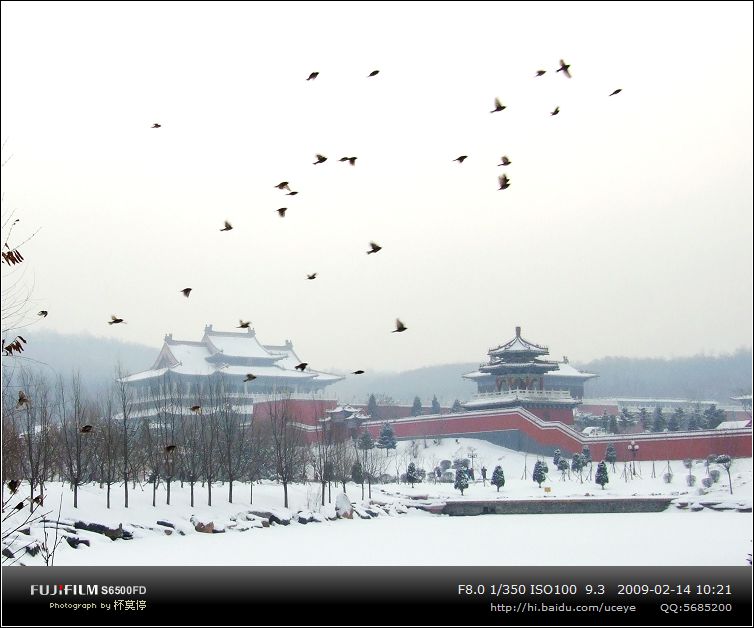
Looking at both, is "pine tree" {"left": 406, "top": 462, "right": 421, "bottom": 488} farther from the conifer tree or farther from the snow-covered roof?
the snow-covered roof

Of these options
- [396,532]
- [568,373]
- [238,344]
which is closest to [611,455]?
[568,373]

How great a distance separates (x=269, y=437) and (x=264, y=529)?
11.9 m

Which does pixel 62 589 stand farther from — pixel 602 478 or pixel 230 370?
pixel 230 370

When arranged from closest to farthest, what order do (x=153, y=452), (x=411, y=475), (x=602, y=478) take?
(x=153, y=452) → (x=602, y=478) → (x=411, y=475)

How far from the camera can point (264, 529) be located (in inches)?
731

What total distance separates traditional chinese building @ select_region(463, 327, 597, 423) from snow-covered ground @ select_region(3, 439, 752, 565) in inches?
423

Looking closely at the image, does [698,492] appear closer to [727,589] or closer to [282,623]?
[727,589]

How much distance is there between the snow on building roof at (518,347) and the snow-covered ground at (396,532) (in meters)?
13.1

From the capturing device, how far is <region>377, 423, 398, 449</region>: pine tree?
36.8m

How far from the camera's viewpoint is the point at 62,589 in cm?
720

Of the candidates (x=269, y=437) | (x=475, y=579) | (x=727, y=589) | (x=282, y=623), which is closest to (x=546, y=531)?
(x=475, y=579)

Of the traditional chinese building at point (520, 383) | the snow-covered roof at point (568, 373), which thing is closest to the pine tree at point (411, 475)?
the traditional chinese building at point (520, 383)

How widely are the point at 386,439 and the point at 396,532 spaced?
19.2 meters

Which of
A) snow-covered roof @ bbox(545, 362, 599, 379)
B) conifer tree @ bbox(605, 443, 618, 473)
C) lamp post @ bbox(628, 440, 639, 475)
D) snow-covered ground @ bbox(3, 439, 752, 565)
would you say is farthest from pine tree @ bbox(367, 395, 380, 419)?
snow-covered ground @ bbox(3, 439, 752, 565)
